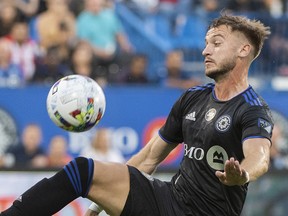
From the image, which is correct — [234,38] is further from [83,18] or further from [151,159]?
[83,18]

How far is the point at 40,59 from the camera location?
471 inches

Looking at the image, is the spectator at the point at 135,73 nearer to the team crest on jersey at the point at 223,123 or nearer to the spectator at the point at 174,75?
the spectator at the point at 174,75

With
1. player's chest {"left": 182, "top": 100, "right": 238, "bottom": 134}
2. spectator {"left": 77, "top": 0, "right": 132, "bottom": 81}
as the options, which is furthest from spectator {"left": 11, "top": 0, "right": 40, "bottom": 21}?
player's chest {"left": 182, "top": 100, "right": 238, "bottom": 134}

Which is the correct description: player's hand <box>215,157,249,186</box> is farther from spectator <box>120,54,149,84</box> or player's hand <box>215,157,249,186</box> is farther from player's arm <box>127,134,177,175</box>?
spectator <box>120,54,149,84</box>

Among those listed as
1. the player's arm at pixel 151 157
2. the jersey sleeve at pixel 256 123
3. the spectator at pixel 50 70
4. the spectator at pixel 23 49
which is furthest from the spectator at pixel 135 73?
the jersey sleeve at pixel 256 123

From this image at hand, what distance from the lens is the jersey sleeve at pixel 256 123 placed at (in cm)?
525

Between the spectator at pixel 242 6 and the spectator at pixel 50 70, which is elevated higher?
the spectator at pixel 242 6

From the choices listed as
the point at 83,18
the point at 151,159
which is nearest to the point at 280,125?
the point at 83,18

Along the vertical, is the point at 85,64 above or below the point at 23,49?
below

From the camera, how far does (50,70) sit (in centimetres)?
1188

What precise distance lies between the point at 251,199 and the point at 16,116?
402 cm

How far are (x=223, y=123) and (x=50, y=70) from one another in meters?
6.69

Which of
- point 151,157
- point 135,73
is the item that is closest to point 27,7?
point 135,73

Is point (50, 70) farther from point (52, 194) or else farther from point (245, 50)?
point (52, 194)
